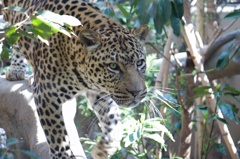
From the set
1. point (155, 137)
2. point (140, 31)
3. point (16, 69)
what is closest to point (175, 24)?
point (140, 31)

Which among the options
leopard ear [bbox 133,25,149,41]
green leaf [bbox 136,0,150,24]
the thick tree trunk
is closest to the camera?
leopard ear [bbox 133,25,149,41]

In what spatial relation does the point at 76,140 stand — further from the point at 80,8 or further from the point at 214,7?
the point at 214,7

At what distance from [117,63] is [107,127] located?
2.96 ft

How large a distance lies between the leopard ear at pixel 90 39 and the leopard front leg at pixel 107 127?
66 cm

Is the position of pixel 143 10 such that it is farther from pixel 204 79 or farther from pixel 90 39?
pixel 204 79

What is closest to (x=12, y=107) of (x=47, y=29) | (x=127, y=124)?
(x=127, y=124)

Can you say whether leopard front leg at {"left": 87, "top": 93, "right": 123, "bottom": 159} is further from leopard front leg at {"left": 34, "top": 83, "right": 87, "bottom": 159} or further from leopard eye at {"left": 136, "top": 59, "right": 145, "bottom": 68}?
leopard eye at {"left": 136, "top": 59, "right": 145, "bottom": 68}

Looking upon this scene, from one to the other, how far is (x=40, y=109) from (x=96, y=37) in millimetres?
733

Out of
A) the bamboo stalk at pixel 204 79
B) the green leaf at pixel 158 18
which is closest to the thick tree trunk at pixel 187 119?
the bamboo stalk at pixel 204 79

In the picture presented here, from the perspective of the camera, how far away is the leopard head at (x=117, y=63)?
3.76 metres

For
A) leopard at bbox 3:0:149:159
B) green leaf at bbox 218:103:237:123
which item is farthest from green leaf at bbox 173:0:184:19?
green leaf at bbox 218:103:237:123

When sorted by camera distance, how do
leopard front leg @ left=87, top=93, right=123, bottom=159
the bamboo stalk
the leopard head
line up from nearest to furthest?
the leopard head, leopard front leg @ left=87, top=93, right=123, bottom=159, the bamboo stalk

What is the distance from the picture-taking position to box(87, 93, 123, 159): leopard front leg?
4488 mm

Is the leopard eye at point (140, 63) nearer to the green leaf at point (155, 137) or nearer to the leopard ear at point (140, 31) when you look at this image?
the leopard ear at point (140, 31)
